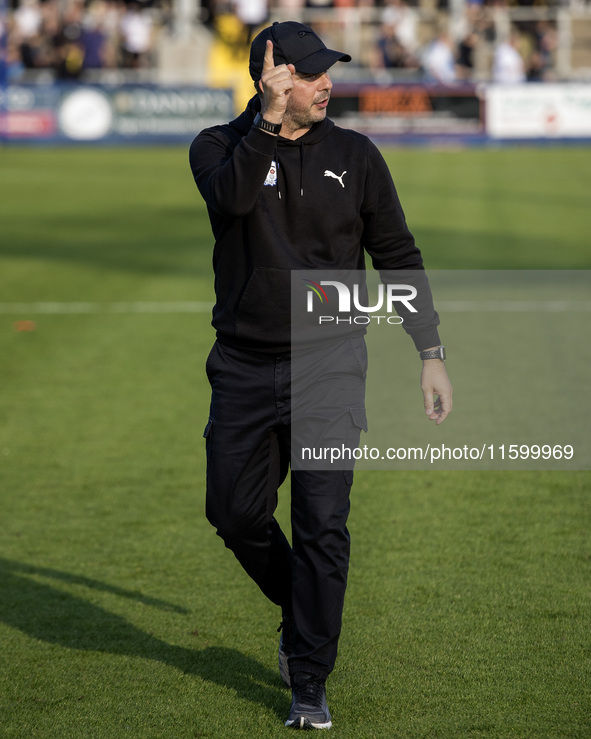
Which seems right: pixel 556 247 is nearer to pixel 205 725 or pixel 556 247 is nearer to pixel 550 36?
pixel 205 725

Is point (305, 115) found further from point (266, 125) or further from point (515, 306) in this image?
point (515, 306)

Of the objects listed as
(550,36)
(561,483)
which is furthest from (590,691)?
(550,36)

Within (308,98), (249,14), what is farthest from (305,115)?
(249,14)

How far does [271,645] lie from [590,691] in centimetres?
127

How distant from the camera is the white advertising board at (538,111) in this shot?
29.0m

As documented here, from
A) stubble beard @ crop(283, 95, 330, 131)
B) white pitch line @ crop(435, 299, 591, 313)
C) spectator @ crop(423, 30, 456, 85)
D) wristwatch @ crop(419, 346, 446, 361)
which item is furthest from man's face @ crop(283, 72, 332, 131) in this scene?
spectator @ crop(423, 30, 456, 85)

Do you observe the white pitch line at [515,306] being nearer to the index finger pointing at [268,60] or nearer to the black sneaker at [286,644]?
the black sneaker at [286,644]

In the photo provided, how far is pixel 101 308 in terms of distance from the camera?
12258mm

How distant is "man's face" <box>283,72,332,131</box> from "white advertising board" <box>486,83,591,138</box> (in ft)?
85.3

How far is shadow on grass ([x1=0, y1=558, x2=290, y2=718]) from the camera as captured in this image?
4527 millimetres

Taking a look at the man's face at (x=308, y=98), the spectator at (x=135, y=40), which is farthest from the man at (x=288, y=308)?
the spectator at (x=135, y=40)

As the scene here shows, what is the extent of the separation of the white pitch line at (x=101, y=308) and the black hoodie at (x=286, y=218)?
26.3 feet

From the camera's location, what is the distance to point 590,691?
4324mm

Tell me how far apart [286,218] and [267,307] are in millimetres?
306
